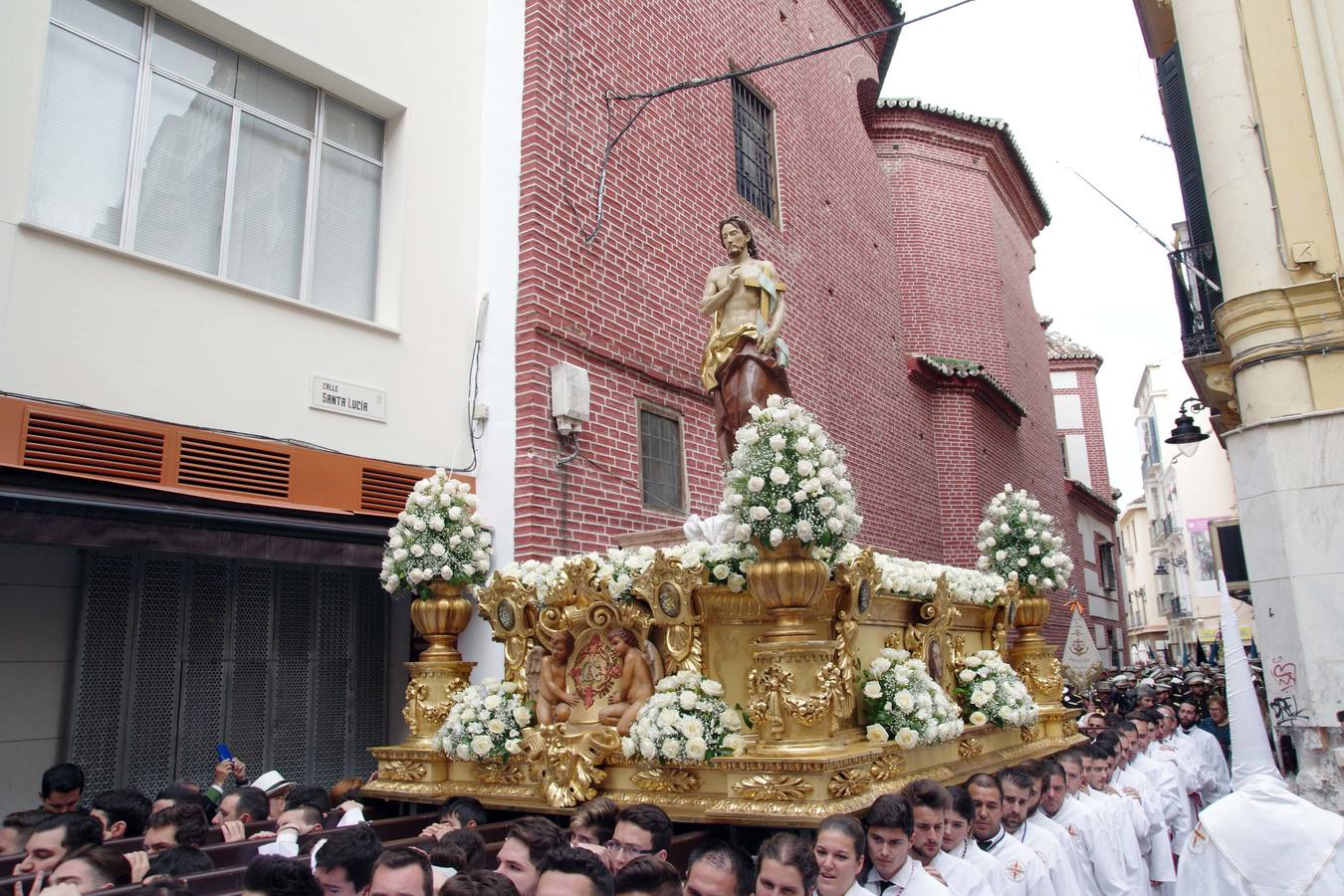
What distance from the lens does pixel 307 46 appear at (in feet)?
28.1

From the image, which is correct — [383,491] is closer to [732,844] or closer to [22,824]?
[22,824]

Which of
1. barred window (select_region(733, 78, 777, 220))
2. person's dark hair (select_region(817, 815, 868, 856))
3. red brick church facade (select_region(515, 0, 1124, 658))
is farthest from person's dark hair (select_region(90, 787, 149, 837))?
barred window (select_region(733, 78, 777, 220))

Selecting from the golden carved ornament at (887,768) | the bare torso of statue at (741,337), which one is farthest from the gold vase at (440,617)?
the golden carved ornament at (887,768)

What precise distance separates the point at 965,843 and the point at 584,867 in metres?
2.60

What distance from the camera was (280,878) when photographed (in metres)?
3.39

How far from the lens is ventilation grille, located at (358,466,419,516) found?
820cm

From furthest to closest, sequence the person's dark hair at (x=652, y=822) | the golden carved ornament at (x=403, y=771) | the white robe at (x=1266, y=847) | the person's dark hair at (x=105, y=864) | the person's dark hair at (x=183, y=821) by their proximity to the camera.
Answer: the golden carved ornament at (x=403, y=771) → the person's dark hair at (x=183, y=821) → the white robe at (x=1266, y=847) → the person's dark hair at (x=652, y=822) → the person's dark hair at (x=105, y=864)

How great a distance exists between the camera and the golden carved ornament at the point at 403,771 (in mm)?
6879

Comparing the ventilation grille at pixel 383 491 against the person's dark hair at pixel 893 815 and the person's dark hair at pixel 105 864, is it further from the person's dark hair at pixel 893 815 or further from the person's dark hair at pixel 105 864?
the person's dark hair at pixel 893 815

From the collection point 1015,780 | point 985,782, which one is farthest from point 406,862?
point 1015,780

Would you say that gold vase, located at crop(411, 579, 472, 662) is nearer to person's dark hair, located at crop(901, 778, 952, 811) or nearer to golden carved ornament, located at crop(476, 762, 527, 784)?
golden carved ornament, located at crop(476, 762, 527, 784)

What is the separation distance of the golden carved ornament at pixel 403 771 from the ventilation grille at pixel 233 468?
217cm

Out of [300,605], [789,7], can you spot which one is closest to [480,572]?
[300,605]

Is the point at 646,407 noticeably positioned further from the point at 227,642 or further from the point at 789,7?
the point at 789,7
